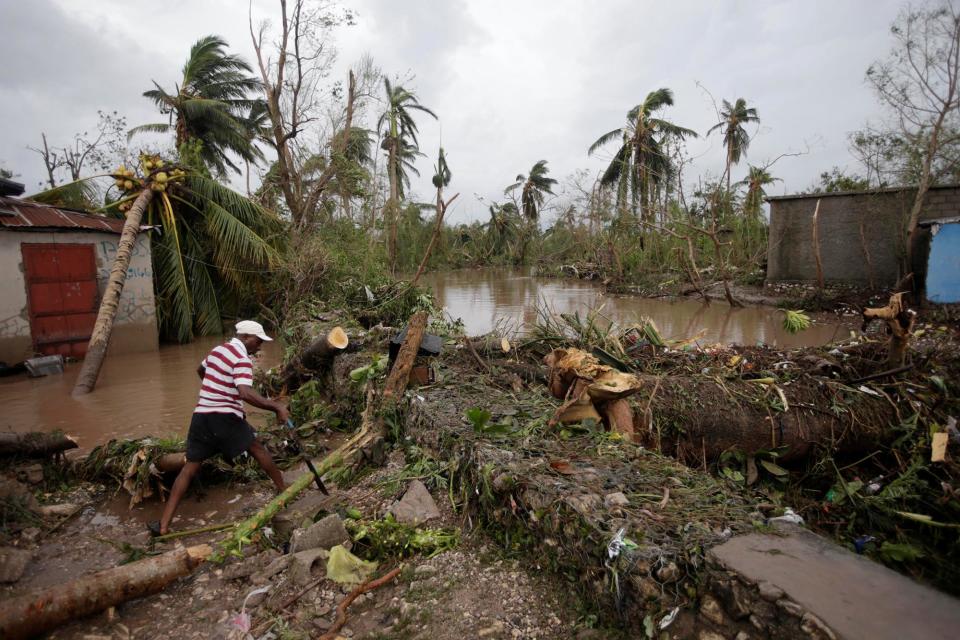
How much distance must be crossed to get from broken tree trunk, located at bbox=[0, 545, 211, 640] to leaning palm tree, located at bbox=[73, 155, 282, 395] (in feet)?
31.9

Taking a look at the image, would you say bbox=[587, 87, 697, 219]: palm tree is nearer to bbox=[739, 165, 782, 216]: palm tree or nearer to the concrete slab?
bbox=[739, 165, 782, 216]: palm tree

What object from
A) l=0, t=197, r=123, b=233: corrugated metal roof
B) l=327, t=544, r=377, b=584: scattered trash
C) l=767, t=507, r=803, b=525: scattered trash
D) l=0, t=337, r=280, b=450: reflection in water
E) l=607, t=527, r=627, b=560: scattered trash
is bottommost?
l=0, t=337, r=280, b=450: reflection in water

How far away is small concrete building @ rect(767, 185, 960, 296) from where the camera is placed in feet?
39.4

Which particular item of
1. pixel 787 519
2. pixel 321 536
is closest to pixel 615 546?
pixel 787 519

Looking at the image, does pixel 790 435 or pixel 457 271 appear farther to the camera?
pixel 457 271

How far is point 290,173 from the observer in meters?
14.3

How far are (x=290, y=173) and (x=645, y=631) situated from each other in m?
14.5

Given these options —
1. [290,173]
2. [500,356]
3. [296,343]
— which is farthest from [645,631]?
[290,173]

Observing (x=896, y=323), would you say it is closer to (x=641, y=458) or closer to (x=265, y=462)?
(x=641, y=458)

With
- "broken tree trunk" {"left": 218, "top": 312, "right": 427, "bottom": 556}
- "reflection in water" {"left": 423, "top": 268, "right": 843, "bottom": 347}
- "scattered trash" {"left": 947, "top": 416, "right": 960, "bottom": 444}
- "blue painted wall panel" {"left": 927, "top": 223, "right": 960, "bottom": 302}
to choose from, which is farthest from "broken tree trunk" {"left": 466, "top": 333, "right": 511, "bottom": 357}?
"blue painted wall panel" {"left": 927, "top": 223, "right": 960, "bottom": 302}

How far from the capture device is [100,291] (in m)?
10.5

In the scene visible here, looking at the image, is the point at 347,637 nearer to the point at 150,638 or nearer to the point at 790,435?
the point at 150,638

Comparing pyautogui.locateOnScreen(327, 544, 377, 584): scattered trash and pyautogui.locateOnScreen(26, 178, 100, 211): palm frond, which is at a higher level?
pyautogui.locateOnScreen(26, 178, 100, 211): palm frond

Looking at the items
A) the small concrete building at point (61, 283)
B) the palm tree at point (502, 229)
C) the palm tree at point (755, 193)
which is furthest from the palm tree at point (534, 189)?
the small concrete building at point (61, 283)
